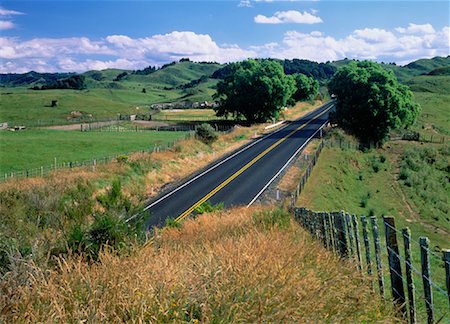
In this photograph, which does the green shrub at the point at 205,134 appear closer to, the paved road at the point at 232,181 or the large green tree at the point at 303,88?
the paved road at the point at 232,181

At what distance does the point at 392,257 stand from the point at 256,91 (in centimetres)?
7287

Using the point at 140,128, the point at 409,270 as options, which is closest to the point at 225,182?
the point at 409,270

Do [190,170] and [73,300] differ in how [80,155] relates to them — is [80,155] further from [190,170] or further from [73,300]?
[73,300]

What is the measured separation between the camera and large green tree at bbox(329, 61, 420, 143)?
198 ft

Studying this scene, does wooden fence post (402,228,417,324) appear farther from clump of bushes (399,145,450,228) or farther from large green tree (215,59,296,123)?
large green tree (215,59,296,123)

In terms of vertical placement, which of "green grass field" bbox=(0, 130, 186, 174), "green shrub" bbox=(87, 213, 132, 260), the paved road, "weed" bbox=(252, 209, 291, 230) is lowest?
the paved road

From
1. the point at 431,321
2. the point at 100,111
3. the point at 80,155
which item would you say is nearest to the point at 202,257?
the point at 431,321

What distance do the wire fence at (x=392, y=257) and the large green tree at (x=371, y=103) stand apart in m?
45.6

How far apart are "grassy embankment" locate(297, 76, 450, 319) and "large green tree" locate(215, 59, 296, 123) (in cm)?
2142

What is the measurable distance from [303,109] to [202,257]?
→ 391 feet

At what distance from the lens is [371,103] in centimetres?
6053

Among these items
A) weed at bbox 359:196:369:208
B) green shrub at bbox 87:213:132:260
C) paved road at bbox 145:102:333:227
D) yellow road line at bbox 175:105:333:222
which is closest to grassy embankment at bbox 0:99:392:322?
A: green shrub at bbox 87:213:132:260

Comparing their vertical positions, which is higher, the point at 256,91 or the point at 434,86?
the point at 434,86

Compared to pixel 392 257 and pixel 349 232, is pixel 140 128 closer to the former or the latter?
pixel 349 232
